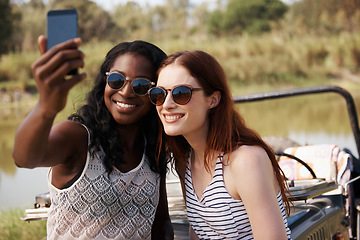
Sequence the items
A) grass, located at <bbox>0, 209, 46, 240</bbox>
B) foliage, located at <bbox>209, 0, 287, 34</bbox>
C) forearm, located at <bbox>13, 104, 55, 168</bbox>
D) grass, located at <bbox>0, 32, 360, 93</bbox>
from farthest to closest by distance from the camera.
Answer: foliage, located at <bbox>209, 0, 287, 34</bbox>
grass, located at <bbox>0, 32, 360, 93</bbox>
grass, located at <bbox>0, 209, 46, 240</bbox>
forearm, located at <bbox>13, 104, 55, 168</bbox>

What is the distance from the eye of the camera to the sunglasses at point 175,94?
196 centimetres

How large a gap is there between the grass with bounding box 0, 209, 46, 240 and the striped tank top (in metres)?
3.64

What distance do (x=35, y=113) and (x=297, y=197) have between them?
1622 mm

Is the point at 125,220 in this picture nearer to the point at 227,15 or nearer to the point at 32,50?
the point at 32,50

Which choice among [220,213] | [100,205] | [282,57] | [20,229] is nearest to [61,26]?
[100,205]

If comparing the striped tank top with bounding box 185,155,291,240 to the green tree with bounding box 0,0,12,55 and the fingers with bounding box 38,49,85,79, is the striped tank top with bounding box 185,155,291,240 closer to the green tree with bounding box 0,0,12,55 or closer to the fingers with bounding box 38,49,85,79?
the fingers with bounding box 38,49,85,79

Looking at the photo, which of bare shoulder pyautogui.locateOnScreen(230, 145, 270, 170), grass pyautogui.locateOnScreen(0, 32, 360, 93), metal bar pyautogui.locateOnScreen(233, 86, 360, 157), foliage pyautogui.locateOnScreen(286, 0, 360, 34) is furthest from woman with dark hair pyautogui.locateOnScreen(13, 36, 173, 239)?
foliage pyautogui.locateOnScreen(286, 0, 360, 34)

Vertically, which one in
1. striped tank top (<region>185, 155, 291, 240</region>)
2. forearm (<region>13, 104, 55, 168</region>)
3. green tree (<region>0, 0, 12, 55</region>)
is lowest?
striped tank top (<region>185, 155, 291, 240</region>)

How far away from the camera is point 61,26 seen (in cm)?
144

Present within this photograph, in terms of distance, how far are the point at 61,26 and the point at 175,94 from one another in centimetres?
65

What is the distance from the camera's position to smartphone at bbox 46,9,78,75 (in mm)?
1415

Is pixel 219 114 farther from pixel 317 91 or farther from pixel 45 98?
pixel 317 91

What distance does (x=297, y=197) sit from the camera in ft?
8.67

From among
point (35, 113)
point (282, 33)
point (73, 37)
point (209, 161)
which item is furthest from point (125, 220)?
point (282, 33)
